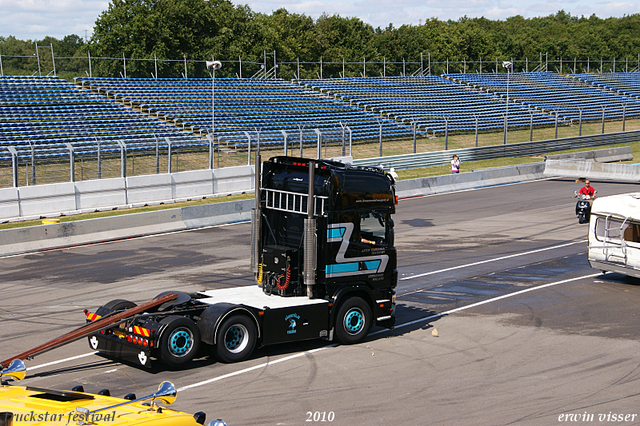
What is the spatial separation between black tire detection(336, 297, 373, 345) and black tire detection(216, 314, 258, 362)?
5.10ft

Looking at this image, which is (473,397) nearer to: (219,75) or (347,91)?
(347,91)

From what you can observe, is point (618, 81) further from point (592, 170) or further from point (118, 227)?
point (118, 227)

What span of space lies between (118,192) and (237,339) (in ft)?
57.6

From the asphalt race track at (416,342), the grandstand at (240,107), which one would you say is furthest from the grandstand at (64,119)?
the asphalt race track at (416,342)

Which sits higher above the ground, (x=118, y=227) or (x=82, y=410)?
(x=82, y=410)

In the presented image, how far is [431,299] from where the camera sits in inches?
594

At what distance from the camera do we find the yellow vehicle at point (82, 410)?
17.0 feet

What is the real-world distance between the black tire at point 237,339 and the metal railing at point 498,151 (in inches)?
1087

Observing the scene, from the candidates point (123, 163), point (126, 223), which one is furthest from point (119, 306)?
point (123, 163)

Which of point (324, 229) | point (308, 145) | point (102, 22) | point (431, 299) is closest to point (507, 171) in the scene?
point (308, 145)

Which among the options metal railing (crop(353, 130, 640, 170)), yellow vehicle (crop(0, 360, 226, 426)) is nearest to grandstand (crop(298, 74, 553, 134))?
metal railing (crop(353, 130, 640, 170))

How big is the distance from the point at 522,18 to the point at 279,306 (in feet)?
578

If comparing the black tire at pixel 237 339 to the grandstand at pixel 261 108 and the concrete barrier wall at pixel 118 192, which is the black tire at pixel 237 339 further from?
the grandstand at pixel 261 108

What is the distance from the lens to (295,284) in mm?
11562
